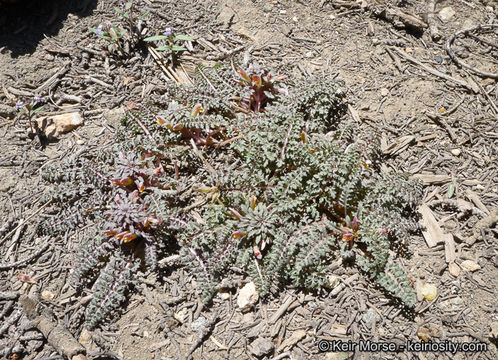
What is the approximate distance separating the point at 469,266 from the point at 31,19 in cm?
483

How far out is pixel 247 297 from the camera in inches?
106

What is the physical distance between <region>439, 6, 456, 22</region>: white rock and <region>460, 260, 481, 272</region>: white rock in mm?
2563

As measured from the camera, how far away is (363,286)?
2766 millimetres

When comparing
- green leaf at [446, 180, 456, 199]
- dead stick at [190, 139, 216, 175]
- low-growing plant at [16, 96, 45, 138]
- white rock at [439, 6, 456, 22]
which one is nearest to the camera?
green leaf at [446, 180, 456, 199]

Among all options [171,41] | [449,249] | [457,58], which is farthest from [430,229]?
[171,41]

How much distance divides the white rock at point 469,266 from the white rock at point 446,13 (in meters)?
2.56

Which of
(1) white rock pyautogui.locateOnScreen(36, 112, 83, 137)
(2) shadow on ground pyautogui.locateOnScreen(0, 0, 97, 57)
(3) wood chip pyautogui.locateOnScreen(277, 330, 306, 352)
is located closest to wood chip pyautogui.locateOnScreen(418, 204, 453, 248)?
(3) wood chip pyautogui.locateOnScreen(277, 330, 306, 352)

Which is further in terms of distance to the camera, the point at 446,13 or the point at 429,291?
the point at 446,13

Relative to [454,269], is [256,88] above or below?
above

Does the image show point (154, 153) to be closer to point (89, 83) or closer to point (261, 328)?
point (89, 83)

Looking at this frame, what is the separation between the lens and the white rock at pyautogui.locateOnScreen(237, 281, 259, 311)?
8.82 ft

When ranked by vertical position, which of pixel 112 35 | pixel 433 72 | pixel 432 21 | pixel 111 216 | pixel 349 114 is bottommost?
pixel 111 216

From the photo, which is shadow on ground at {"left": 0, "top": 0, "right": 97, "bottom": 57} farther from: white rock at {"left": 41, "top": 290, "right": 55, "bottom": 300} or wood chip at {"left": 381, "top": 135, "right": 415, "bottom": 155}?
wood chip at {"left": 381, "top": 135, "right": 415, "bottom": 155}

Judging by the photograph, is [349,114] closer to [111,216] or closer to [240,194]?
[240,194]
